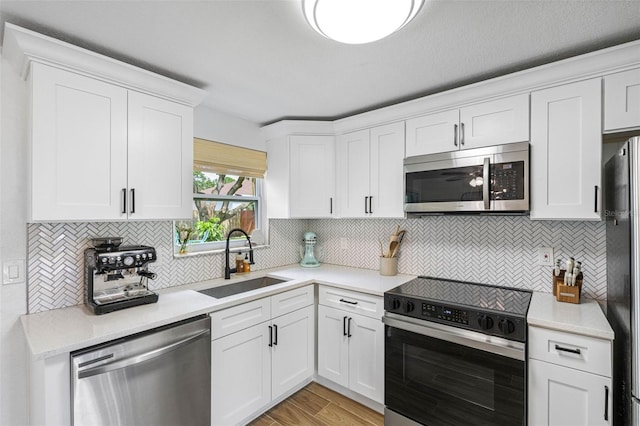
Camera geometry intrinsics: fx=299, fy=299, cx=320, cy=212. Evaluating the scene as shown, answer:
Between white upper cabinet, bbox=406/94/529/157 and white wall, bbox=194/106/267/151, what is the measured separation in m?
1.44

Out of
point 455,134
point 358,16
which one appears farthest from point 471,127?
point 358,16

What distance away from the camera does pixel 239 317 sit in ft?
6.44

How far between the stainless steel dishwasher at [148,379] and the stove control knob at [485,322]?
157cm

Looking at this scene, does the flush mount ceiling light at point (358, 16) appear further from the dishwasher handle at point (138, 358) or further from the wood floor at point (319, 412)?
the wood floor at point (319, 412)

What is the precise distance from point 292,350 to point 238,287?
0.68 m

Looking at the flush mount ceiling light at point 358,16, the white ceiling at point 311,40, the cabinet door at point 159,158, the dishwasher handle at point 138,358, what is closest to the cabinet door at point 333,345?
the dishwasher handle at point 138,358

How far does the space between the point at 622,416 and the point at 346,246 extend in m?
2.16

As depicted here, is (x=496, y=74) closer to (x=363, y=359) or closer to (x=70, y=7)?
(x=363, y=359)

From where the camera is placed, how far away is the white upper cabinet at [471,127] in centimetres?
187

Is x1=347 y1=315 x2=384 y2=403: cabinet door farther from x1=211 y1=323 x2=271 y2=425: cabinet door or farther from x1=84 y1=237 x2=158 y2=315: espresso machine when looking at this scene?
x1=84 y1=237 x2=158 y2=315: espresso machine

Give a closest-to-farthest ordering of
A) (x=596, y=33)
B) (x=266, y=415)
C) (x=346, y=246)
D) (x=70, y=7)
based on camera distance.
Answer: (x=70, y=7), (x=596, y=33), (x=266, y=415), (x=346, y=246)

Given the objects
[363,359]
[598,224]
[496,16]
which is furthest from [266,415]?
[496,16]

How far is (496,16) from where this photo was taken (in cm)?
137

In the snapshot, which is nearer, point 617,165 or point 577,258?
point 617,165
